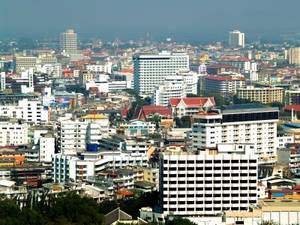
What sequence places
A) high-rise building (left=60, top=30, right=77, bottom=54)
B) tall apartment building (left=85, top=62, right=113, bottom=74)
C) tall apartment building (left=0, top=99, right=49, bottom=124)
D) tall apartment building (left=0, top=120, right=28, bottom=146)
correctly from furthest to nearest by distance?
1. high-rise building (left=60, top=30, right=77, bottom=54)
2. tall apartment building (left=85, top=62, right=113, bottom=74)
3. tall apartment building (left=0, top=99, right=49, bottom=124)
4. tall apartment building (left=0, top=120, right=28, bottom=146)

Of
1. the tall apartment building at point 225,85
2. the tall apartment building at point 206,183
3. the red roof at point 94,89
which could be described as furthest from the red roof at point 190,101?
the tall apartment building at point 206,183

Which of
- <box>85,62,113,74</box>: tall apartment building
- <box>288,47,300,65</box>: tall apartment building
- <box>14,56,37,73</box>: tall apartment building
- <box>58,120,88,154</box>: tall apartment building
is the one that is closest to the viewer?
<box>58,120,88,154</box>: tall apartment building

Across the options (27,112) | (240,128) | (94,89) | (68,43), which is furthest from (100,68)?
(240,128)

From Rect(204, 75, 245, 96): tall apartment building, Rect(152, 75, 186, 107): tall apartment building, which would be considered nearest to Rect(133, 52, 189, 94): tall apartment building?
Rect(204, 75, 245, 96): tall apartment building

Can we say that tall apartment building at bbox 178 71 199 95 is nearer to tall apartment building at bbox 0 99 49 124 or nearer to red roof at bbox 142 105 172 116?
red roof at bbox 142 105 172 116

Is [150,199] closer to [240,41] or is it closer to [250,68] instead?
[250,68]

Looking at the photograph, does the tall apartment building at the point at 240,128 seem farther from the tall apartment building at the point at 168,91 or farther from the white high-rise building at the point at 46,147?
the tall apartment building at the point at 168,91
